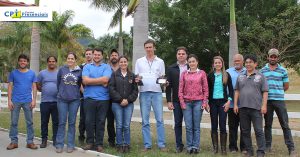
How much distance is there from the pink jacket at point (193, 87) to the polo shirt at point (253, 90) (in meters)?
0.68

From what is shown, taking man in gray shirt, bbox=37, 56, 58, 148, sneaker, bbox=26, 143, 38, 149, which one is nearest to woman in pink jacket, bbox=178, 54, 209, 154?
man in gray shirt, bbox=37, 56, 58, 148

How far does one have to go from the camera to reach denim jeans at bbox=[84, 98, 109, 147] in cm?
744

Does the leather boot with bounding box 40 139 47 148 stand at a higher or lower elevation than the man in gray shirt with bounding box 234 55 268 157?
lower

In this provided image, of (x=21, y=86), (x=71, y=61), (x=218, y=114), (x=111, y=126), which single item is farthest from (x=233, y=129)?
(x=21, y=86)

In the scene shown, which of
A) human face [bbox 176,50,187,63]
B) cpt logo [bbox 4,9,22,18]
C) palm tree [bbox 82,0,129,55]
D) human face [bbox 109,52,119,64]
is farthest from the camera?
palm tree [bbox 82,0,129,55]

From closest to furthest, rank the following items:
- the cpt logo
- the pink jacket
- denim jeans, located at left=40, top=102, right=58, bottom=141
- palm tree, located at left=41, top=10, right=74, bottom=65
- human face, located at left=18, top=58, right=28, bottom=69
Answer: the pink jacket → human face, located at left=18, top=58, right=28, bottom=69 → denim jeans, located at left=40, top=102, right=58, bottom=141 → the cpt logo → palm tree, located at left=41, top=10, right=74, bottom=65

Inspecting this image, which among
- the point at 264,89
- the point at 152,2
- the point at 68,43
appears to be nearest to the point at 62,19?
the point at 68,43

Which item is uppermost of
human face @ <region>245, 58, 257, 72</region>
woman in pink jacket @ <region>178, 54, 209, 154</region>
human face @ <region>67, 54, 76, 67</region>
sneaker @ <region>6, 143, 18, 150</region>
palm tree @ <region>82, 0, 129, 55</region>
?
palm tree @ <region>82, 0, 129, 55</region>

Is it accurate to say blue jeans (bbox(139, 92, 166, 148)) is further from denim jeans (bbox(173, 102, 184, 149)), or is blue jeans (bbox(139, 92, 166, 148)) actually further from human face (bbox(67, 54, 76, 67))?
human face (bbox(67, 54, 76, 67))

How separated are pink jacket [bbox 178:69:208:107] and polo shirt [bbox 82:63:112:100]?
1.37 meters

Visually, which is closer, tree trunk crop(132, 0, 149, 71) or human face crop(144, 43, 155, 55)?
human face crop(144, 43, 155, 55)

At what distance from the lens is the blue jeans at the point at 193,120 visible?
7367 mm

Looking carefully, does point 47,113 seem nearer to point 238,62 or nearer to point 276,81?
point 238,62

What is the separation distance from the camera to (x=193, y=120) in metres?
7.45
